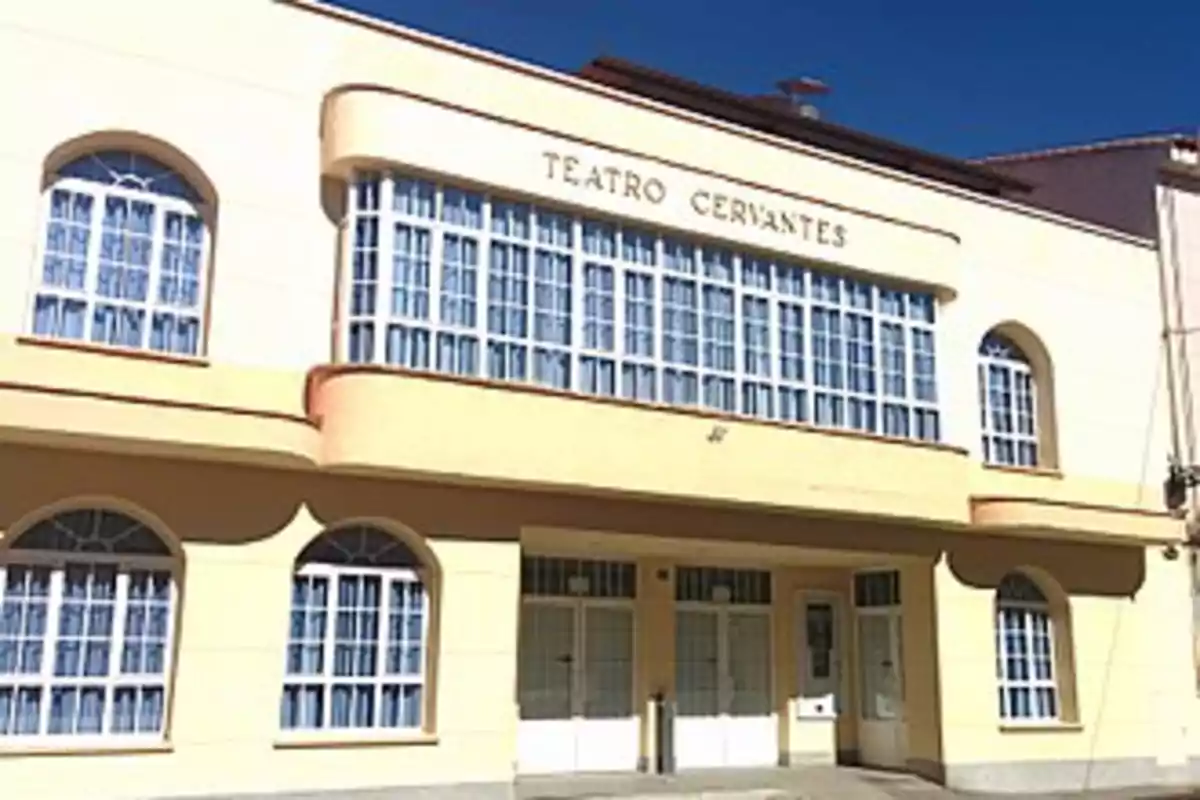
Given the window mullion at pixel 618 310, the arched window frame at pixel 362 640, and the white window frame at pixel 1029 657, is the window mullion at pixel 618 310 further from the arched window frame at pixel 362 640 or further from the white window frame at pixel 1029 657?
the white window frame at pixel 1029 657

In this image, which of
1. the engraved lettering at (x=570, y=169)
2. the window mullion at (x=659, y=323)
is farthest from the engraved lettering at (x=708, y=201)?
the window mullion at (x=659, y=323)

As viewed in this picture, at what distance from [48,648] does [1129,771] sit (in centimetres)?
1465

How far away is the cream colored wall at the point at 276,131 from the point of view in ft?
38.8

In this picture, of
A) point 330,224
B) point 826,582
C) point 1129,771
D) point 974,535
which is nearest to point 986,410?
point 974,535

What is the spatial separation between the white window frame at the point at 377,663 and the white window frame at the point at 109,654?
1103mm

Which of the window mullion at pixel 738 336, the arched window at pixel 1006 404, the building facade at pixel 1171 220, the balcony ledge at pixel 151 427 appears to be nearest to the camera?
the balcony ledge at pixel 151 427

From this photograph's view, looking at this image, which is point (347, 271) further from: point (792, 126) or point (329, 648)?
point (792, 126)

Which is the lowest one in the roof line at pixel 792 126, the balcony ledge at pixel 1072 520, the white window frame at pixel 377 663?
the white window frame at pixel 377 663

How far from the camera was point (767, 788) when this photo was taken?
15461 millimetres

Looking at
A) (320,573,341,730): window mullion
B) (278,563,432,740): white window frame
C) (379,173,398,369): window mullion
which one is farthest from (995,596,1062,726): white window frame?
(379,173,398,369): window mullion

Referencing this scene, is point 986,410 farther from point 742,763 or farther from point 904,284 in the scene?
point 742,763

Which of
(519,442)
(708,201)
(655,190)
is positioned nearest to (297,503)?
(519,442)

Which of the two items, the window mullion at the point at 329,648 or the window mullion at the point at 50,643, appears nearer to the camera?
the window mullion at the point at 50,643

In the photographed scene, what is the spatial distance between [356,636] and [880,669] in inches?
339
